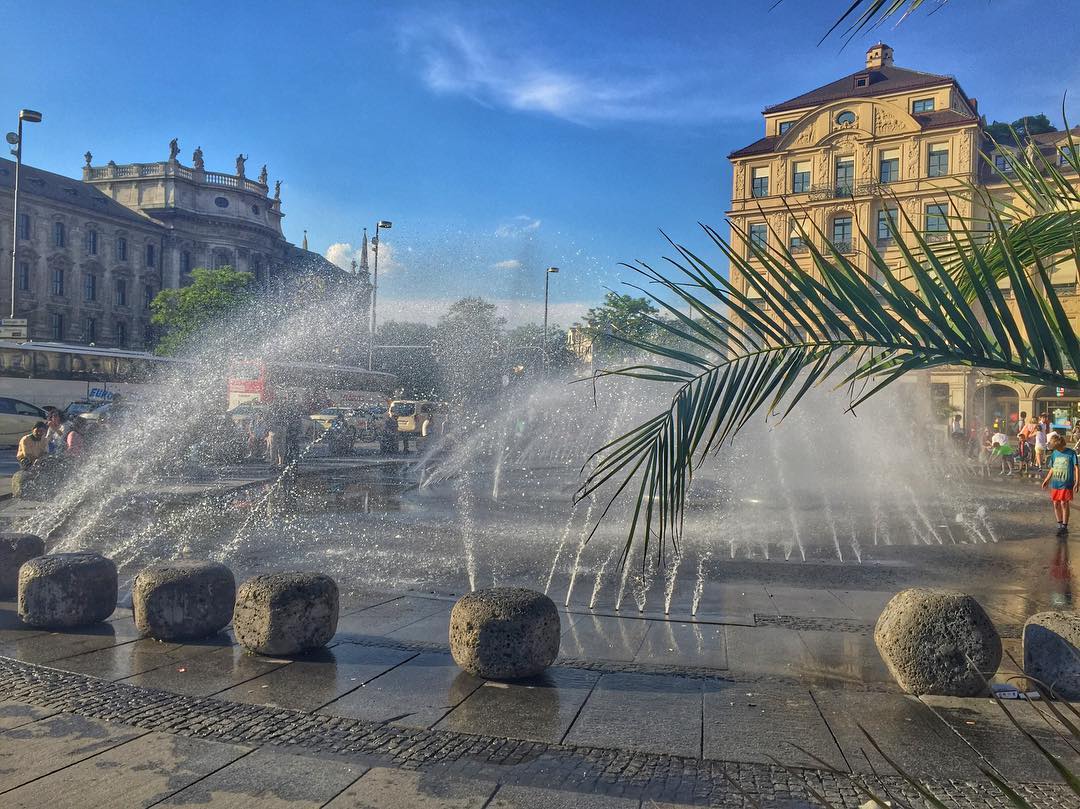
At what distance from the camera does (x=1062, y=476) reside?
12.7 metres

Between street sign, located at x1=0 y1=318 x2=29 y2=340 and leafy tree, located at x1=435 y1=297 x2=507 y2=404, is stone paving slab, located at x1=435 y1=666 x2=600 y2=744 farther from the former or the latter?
leafy tree, located at x1=435 y1=297 x2=507 y2=404

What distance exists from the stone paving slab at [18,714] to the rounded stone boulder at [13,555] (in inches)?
132

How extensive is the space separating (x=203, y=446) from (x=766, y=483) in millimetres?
18561

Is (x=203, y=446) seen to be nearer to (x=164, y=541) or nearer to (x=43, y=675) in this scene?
(x=164, y=541)

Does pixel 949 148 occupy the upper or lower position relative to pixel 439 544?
upper

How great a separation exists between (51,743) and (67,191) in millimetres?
75295

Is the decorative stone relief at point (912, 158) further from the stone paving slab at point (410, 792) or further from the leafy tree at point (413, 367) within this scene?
the stone paving slab at point (410, 792)

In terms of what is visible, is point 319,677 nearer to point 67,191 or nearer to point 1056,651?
point 1056,651

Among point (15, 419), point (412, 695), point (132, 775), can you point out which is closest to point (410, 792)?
point (132, 775)

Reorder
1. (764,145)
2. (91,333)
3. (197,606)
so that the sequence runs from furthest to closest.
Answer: (91,333) < (764,145) < (197,606)

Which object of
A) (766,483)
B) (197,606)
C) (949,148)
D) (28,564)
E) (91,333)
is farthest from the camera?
(91,333)

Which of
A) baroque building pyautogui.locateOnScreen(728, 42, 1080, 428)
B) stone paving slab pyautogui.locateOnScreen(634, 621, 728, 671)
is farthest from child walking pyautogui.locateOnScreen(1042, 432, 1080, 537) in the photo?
baroque building pyautogui.locateOnScreen(728, 42, 1080, 428)

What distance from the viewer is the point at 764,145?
51.4 metres

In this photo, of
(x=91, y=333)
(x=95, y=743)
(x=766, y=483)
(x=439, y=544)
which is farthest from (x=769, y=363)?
(x=91, y=333)
